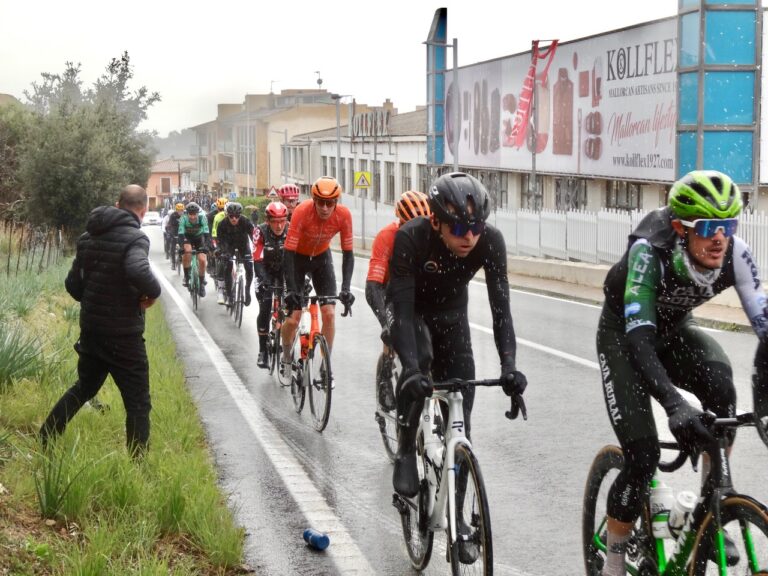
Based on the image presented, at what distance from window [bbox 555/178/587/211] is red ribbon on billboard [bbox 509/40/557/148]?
302 centimetres

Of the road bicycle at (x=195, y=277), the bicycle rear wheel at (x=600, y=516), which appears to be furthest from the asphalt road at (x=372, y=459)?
the road bicycle at (x=195, y=277)

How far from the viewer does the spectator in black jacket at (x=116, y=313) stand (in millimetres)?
7020

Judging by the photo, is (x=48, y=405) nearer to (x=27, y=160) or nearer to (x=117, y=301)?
(x=117, y=301)

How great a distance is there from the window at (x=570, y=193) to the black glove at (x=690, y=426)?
34494 millimetres

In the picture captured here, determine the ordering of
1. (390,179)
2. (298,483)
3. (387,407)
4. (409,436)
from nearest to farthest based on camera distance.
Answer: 1. (409,436)
2. (298,483)
3. (387,407)
4. (390,179)

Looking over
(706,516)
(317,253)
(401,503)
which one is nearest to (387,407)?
(401,503)

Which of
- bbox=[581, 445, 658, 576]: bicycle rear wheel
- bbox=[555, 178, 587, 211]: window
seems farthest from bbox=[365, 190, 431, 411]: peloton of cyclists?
bbox=[555, 178, 587, 211]: window

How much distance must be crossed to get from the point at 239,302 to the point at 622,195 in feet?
67.4

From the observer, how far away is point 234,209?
1706 centimetres

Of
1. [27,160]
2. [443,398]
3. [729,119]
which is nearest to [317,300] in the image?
[443,398]

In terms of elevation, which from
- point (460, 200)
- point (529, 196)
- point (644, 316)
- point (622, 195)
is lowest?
point (529, 196)

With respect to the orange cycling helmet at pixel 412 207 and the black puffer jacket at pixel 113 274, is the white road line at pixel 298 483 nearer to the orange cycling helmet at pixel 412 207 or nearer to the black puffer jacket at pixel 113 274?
the black puffer jacket at pixel 113 274

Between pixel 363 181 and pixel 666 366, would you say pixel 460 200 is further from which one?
pixel 363 181

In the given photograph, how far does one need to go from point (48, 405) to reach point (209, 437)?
1.23 m
